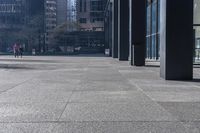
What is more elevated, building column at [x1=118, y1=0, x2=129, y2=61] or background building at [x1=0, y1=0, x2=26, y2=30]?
background building at [x1=0, y1=0, x2=26, y2=30]

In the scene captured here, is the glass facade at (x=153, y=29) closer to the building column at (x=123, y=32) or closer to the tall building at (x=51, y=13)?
the building column at (x=123, y=32)

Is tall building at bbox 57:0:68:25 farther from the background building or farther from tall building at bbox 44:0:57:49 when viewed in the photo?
the background building

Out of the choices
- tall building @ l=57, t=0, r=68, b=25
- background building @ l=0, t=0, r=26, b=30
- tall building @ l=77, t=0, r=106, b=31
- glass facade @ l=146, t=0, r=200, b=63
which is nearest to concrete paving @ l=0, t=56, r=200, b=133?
glass facade @ l=146, t=0, r=200, b=63

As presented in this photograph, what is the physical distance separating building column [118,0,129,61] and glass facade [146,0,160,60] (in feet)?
8.77

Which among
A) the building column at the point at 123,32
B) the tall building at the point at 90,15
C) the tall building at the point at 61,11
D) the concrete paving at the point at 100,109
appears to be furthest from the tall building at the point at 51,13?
the concrete paving at the point at 100,109

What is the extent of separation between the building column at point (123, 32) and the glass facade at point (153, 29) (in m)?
2.67

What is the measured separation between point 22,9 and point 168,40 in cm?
10893

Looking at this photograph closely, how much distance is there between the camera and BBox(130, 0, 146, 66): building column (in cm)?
3019

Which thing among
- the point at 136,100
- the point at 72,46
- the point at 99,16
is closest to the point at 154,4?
the point at 136,100

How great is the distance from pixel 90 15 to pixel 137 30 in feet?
320

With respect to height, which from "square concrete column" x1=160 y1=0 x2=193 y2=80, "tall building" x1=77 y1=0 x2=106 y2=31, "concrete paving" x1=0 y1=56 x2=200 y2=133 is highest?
"tall building" x1=77 y1=0 x2=106 y2=31

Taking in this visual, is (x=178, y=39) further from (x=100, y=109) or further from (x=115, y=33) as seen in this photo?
(x=115, y=33)

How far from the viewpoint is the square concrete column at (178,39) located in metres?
17.4

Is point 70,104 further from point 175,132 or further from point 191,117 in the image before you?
point 175,132
